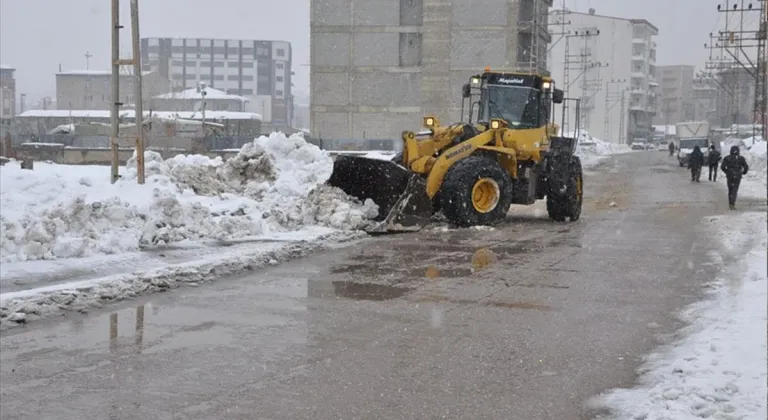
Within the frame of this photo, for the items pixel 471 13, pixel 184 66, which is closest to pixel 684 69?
pixel 184 66

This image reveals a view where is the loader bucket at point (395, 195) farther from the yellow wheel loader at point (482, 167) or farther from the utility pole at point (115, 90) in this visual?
the utility pole at point (115, 90)

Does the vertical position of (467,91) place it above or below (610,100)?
below

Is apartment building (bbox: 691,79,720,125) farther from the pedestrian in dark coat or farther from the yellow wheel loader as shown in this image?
the yellow wheel loader

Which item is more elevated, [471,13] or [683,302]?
[471,13]

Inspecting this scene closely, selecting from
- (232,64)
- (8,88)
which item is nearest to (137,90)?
(8,88)

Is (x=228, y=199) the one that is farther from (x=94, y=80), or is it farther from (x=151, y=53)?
(x=151, y=53)

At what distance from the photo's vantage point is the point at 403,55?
66875 mm

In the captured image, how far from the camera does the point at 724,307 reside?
8906mm

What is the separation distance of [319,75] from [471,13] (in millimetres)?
12784

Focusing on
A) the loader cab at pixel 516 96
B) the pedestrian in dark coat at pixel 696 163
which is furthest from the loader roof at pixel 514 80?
the pedestrian in dark coat at pixel 696 163

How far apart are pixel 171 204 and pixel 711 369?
9.72m

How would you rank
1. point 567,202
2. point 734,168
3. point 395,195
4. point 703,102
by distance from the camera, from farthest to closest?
point 703,102
point 734,168
point 567,202
point 395,195

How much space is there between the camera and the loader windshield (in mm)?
17594

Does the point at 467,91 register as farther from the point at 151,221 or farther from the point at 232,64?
the point at 232,64
